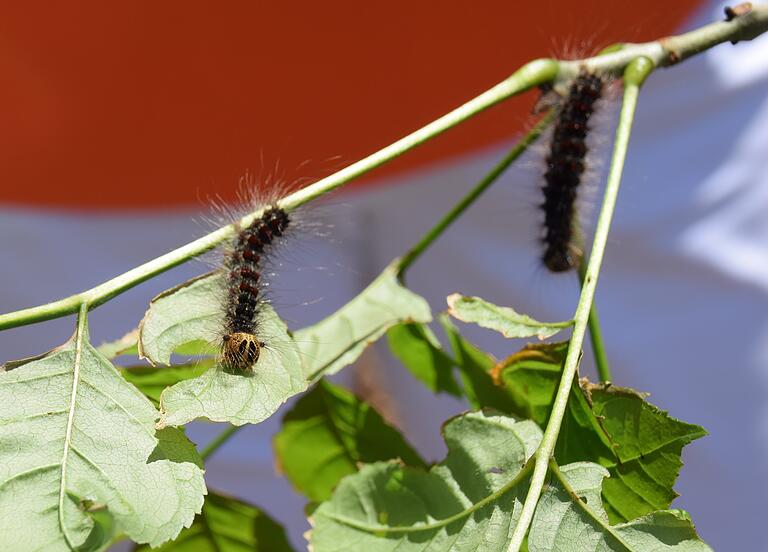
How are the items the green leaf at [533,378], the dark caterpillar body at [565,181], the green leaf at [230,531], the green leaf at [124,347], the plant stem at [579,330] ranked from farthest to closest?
the dark caterpillar body at [565,181] → the green leaf at [230,531] → the green leaf at [124,347] → the green leaf at [533,378] → the plant stem at [579,330]

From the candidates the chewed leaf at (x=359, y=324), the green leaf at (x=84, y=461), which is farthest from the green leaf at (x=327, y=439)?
the green leaf at (x=84, y=461)

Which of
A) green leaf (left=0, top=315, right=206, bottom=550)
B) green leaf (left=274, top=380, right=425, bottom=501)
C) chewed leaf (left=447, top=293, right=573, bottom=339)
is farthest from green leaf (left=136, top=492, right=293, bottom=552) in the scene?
chewed leaf (left=447, top=293, right=573, bottom=339)

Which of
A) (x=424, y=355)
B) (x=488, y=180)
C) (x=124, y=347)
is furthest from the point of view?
(x=424, y=355)

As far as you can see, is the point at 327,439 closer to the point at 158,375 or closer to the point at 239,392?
the point at 158,375

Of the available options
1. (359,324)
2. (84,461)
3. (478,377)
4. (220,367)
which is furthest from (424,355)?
(84,461)

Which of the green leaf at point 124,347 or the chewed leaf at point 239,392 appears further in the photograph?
the green leaf at point 124,347

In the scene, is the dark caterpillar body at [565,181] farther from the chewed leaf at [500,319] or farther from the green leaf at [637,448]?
the green leaf at [637,448]

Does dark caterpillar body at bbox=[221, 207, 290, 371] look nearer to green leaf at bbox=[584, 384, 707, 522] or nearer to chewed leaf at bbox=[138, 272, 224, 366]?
chewed leaf at bbox=[138, 272, 224, 366]
